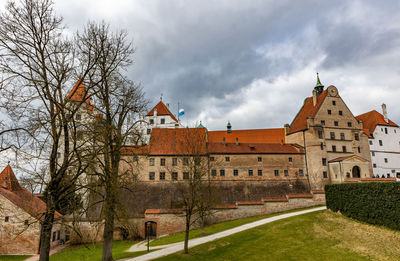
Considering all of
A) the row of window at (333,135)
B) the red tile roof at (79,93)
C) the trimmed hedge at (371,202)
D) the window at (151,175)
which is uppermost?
the row of window at (333,135)

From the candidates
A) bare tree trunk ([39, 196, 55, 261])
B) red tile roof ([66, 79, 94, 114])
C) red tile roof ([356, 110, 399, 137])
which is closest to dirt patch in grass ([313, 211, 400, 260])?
bare tree trunk ([39, 196, 55, 261])

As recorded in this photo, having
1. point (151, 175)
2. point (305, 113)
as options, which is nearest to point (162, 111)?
point (151, 175)

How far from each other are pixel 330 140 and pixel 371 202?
23.8 metres

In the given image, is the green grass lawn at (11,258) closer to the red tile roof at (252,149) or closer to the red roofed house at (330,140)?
the red tile roof at (252,149)

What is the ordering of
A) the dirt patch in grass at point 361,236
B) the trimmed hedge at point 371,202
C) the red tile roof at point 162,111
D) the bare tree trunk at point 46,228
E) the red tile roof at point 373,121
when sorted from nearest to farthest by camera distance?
the bare tree trunk at point 46,228 < the dirt patch in grass at point 361,236 < the trimmed hedge at point 371,202 < the red tile roof at point 373,121 < the red tile roof at point 162,111

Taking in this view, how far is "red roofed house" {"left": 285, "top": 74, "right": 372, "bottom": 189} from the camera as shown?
37.3 meters

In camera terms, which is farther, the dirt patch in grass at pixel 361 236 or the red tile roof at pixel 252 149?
the red tile roof at pixel 252 149

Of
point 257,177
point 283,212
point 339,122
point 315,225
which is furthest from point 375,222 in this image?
point 339,122

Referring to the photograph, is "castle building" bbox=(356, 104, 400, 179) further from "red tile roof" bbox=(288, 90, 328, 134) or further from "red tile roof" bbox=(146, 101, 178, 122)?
"red tile roof" bbox=(146, 101, 178, 122)

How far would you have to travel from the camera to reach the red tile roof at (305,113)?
41.3 m

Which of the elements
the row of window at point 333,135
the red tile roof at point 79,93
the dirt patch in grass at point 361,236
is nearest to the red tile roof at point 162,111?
the row of window at point 333,135

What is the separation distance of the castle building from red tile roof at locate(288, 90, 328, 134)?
11171 mm

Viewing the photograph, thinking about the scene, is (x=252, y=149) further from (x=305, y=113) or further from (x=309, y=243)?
(x=309, y=243)

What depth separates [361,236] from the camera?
16.4 m
